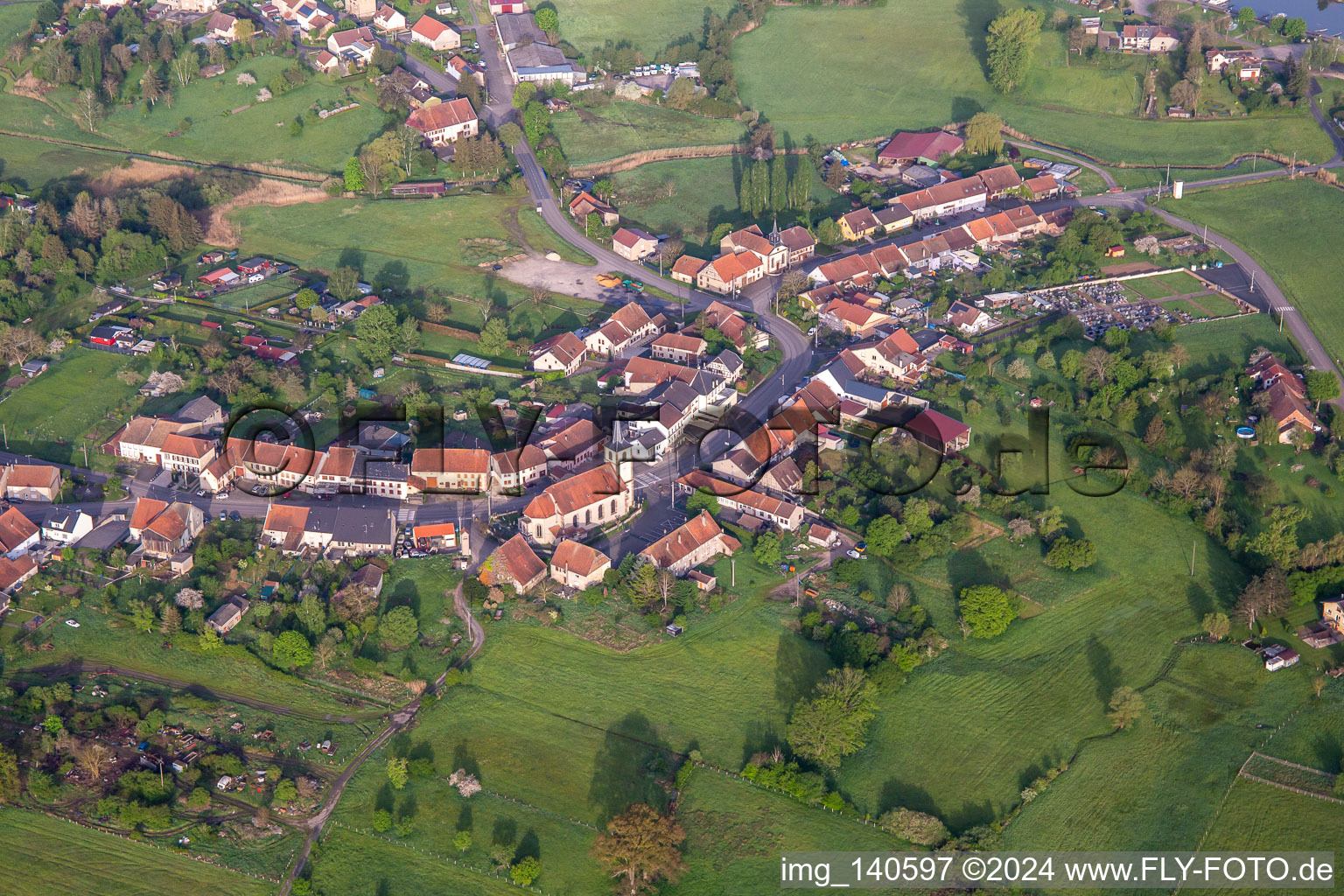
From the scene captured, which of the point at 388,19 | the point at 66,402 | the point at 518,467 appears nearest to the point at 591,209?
the point at 518,467

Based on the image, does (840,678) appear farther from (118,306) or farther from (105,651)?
(118,306)

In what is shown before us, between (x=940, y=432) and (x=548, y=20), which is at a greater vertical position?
(x=548, y=20)

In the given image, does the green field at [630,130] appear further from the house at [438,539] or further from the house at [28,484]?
the house at [28,484]

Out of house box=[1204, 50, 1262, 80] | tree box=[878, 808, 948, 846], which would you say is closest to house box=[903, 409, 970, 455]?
tree box=[878, 808, 948, 846]

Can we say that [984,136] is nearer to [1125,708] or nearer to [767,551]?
[767,551]

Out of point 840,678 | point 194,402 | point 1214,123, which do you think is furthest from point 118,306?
point 1214,123

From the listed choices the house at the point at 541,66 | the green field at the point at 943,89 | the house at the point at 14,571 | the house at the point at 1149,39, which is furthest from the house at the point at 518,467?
the house at the point at 1149,39

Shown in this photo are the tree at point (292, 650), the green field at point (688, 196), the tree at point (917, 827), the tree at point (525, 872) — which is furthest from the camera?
the green field at point (688, 196)
